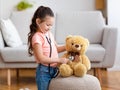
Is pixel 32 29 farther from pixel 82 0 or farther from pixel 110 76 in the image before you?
pixel 82 0

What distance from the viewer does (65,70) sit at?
191cm

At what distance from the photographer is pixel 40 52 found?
6.06 ft

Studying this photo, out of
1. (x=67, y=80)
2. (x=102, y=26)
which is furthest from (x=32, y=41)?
(x=102, y=26)

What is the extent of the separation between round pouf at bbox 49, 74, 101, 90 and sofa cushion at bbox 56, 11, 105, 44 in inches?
72.0

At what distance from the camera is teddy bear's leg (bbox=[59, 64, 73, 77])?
6.27ft

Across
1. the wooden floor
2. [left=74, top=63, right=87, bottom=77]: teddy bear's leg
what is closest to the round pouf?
[left=74, top=63, right=87, bottom=77]: teddy bear's leg

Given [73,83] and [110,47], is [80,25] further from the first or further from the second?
[73,83]

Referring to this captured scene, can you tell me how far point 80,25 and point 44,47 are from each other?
1.88 meters

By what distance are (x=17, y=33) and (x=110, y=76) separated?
A: 1.28 m

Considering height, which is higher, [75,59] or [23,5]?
[23,5]

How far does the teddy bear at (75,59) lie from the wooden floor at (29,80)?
1136 millimetres

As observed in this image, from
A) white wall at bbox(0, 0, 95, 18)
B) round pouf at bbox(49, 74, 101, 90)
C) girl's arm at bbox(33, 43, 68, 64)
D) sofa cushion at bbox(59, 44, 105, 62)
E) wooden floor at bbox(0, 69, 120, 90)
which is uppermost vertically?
white wall at bbox(0, 0, 95, 18)

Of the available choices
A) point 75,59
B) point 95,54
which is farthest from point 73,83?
point 95,54

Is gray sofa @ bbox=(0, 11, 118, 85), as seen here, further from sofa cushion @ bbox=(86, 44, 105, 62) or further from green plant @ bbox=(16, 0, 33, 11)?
green plant @ bbox=(16, 0, 33, 11)
